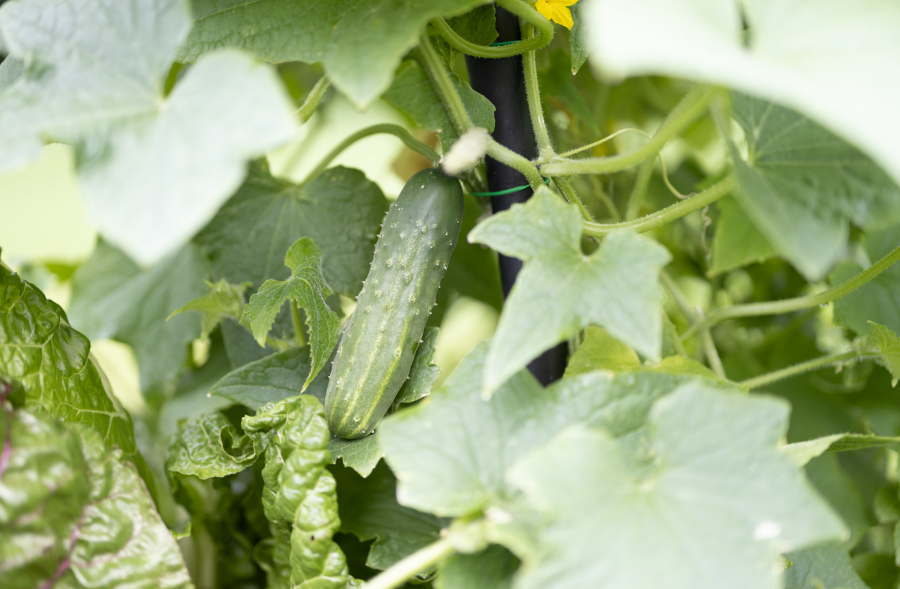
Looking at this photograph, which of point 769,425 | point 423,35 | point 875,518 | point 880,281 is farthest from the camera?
point 875,518

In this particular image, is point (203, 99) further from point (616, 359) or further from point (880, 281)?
point (880, 281)

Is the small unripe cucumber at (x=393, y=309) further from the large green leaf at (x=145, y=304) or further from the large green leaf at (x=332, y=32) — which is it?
the large green leaf at (x=145, y=304)

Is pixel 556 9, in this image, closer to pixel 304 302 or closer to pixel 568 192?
pixel 568 192

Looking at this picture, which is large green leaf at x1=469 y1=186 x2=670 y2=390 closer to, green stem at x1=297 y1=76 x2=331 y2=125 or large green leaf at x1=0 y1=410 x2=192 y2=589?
green stem at x1=297 y1=76 x2=331 y2=125

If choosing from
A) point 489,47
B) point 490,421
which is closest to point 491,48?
point 489,47

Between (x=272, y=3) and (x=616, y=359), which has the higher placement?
(x=272, y=3)

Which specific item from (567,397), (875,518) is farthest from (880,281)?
(567,397)

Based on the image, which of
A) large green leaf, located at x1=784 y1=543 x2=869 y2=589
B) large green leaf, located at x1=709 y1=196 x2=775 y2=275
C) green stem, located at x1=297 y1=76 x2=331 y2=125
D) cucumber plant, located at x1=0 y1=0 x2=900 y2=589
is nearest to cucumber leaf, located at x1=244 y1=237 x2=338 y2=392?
cucumber plant, located at x1=0 y1=0 x2=900 y2=589
